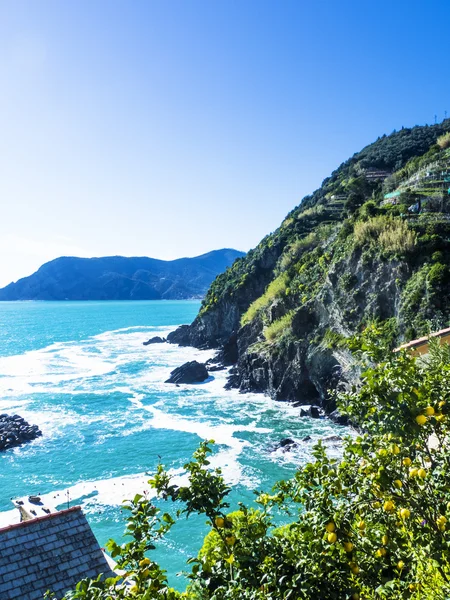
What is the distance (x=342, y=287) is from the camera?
127ft

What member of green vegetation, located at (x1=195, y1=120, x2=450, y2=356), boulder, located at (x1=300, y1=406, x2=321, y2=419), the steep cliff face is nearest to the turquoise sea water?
boulder, located at (x1=300, y1=406, x2=321, y2=419)

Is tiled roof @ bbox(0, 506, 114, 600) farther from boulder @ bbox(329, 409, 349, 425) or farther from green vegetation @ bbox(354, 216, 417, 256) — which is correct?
green vegetation @ bbox(354, 216, 417, 256)

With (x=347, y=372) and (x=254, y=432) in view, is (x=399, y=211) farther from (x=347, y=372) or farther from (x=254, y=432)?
(x=254, y=432)

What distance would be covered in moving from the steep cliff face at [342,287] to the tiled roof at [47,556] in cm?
1601

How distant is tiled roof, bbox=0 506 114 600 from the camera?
9.63 meters

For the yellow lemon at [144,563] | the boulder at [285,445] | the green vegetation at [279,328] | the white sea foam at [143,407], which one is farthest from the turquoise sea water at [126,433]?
the yellow lemon at [144,563]

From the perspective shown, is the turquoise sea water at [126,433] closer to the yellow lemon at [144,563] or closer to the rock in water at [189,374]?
the rock in water at [189,374]

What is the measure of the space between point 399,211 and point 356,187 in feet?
111

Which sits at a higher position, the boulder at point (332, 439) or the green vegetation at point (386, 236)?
the green vegetation at point (386, 236)

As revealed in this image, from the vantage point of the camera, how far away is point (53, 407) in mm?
45844

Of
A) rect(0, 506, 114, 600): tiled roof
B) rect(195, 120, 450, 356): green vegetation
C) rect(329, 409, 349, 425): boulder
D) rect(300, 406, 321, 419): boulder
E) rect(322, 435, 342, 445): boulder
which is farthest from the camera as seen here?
rect(300, 406, 321, 419): boulder

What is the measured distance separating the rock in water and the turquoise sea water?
1394 millimetres

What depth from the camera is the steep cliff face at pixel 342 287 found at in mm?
32438


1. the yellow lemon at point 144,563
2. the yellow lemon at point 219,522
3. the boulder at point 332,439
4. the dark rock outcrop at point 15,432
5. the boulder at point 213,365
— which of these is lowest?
the boulder at point 332,439
